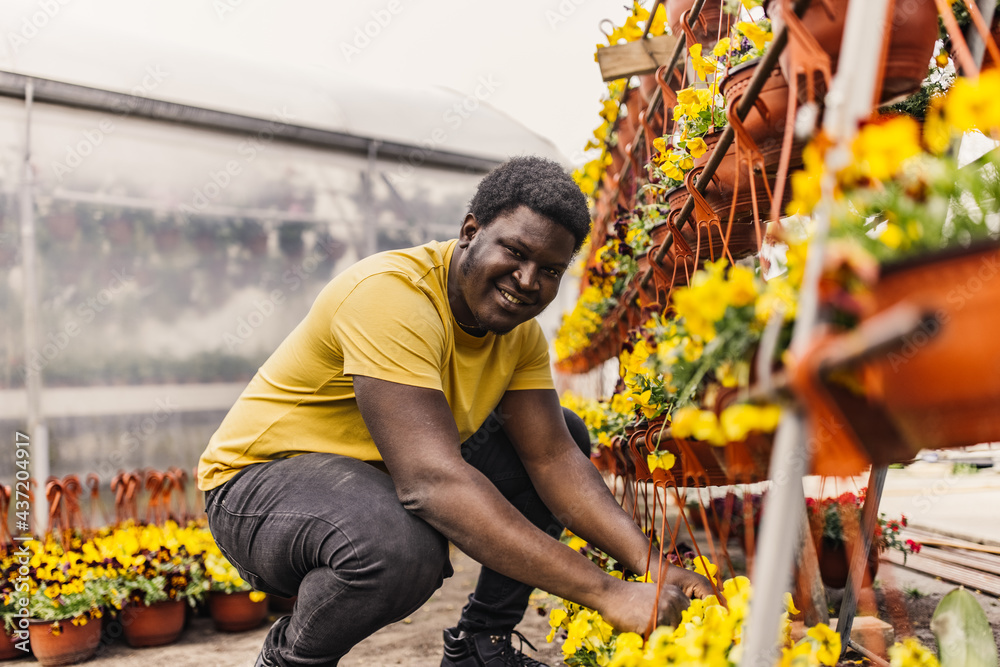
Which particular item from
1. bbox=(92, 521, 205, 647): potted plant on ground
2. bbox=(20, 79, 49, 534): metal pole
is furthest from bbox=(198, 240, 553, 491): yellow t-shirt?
bbox=(20, 79, 49, 534): metal pole

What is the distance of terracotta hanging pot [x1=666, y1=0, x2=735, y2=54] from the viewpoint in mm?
2207

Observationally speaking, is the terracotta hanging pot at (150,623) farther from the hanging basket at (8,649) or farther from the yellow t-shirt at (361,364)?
the yellow t-shirt at (361,364)

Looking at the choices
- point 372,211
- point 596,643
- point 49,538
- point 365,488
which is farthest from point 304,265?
point 596,643

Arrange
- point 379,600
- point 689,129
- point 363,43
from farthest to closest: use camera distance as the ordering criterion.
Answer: point 363,43 → point 689,129 → point 379,600

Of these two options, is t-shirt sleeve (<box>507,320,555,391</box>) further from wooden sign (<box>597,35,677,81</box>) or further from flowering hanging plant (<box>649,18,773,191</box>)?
wooden sign (<box>597,35,677,81</box>)

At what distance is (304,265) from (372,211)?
2.03ft

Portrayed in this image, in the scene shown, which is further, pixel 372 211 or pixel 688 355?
pixel 372 211

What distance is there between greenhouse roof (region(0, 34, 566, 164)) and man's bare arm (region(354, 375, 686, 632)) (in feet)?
11.4

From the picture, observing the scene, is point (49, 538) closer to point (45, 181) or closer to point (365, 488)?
point (45, 181)

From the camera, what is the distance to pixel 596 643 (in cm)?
150

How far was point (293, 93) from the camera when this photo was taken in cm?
468

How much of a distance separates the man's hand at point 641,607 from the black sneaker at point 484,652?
782 mm

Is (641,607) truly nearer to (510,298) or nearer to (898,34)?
(510,298)

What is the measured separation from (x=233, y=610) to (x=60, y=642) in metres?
0.61
